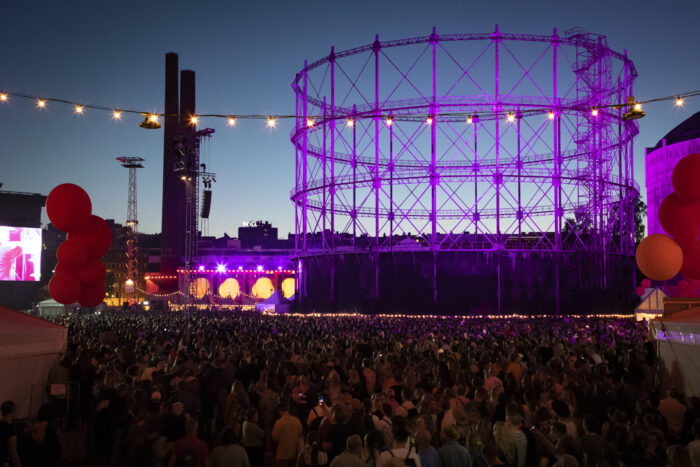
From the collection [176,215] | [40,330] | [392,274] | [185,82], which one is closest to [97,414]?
[40,330]

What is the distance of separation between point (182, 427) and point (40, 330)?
15.7 ft

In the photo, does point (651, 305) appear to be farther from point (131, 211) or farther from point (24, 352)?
point (131, 211)

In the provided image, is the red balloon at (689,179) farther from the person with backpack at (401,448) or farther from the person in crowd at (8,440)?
the person in crowd at (8,440)

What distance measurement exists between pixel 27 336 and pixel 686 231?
11556 millimetres

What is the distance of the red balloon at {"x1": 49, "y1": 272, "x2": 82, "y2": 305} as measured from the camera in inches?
591

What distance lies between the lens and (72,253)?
14.8m

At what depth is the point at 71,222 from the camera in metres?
14.3

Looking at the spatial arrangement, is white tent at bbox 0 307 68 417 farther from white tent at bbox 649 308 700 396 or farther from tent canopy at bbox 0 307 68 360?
white tent at bbox 649 308 700 396

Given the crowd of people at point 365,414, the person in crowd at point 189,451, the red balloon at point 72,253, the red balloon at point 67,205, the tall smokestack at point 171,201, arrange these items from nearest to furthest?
the crowd of people at point 365,414, the person in crowd at point 189,451, the red balloon at point 67,205, the red balloon at point 72,253, the tall smokestack at point 171,201

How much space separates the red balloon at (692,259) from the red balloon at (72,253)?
39.8 feet

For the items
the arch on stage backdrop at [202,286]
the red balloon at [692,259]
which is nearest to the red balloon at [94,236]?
the red balloon at [692,259]

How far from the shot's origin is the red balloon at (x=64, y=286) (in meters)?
15.0

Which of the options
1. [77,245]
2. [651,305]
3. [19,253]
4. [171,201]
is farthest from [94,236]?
[171,201]

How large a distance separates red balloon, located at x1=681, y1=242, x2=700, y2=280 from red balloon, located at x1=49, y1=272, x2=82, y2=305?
490 inches
